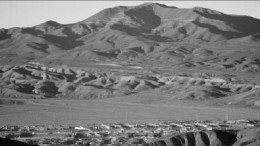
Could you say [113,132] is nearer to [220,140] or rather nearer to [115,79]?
[220,140]

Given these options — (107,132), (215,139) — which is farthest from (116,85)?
(215,139)

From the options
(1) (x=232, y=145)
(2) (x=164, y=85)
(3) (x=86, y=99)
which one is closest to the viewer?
(1) (x=232, y=145)

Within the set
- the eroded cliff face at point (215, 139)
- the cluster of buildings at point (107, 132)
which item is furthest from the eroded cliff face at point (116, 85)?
the eroded cliff face at point (215, 139)

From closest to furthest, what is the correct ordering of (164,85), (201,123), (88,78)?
(201,123) < (164,85) < (88,78)

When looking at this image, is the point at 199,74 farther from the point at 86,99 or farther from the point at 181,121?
the point at 181,121

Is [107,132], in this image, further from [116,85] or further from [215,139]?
[116,85]

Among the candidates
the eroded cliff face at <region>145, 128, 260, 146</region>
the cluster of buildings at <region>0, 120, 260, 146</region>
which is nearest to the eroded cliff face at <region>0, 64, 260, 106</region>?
the cluster of buildings at <region>0, 120, 260, 146</region>

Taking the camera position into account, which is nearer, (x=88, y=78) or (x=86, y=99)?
(x=86, y=99)

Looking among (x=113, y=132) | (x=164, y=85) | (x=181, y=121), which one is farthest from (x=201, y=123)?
(x=164, y=85)
